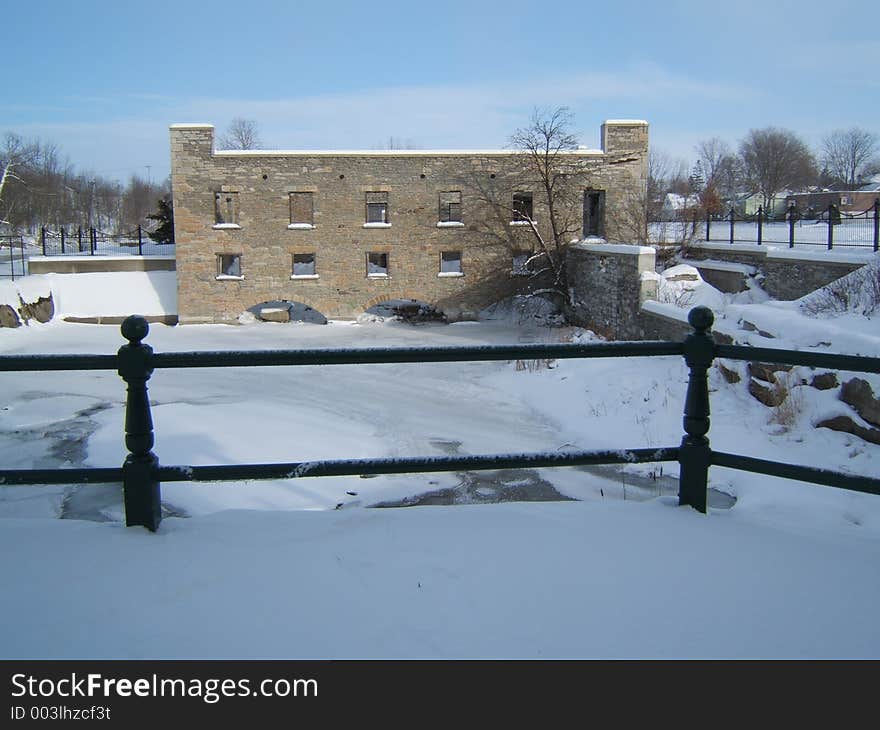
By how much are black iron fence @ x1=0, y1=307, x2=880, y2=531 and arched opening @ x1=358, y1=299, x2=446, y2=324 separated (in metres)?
30.2

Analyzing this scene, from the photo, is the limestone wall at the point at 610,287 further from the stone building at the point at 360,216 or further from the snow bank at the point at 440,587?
the snow bank at the point at 440,587

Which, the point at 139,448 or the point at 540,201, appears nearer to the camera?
the point at 139,448

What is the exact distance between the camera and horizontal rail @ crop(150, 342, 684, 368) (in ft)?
11.9

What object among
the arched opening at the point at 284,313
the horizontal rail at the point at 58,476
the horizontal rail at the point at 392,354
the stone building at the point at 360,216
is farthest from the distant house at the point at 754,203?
the horizontal rail at the point at 58,476

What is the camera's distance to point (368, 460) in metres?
3.76

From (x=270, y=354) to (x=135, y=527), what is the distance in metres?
1.03

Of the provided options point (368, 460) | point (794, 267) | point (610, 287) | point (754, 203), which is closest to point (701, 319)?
point (368, 460)

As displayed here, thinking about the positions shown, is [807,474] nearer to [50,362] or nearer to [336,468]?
[336,468]

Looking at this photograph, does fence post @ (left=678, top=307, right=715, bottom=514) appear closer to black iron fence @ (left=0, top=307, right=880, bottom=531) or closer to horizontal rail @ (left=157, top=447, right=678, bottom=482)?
black iron fence @ (left=0, top=307, right=880, bottom=531)

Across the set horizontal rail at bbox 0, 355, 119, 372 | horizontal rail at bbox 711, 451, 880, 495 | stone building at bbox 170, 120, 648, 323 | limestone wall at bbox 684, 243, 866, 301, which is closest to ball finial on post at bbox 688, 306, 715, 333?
horizontal rail at bbox 711, 451, 880, 495

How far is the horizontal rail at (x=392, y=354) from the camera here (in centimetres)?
363

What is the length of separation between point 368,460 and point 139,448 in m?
1.08

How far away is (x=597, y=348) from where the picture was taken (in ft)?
12.7
